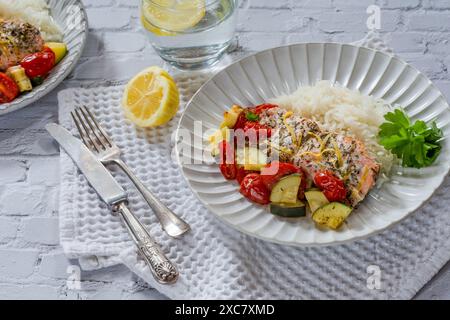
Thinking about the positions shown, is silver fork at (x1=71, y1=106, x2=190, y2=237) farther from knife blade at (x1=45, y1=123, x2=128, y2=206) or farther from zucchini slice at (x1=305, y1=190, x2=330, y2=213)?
zucchini slice at (x1=305, y1=190, x2=330, y2=213)

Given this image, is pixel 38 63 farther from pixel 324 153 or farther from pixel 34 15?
pixel 324 153

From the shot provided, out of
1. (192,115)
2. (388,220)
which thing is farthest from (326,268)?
(192,115)

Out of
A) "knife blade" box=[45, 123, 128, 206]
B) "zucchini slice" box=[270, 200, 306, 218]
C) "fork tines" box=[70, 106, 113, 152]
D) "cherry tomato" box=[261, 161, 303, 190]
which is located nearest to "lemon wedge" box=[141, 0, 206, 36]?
"fork tines" box=[70, 106, 113, 152]

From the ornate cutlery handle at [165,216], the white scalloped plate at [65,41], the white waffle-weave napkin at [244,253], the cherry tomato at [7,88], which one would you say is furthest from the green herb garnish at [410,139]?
the cherry tomato at [7,88]

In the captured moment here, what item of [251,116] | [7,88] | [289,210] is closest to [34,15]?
[7,88]

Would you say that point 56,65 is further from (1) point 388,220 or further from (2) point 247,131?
(1) point 388,220
